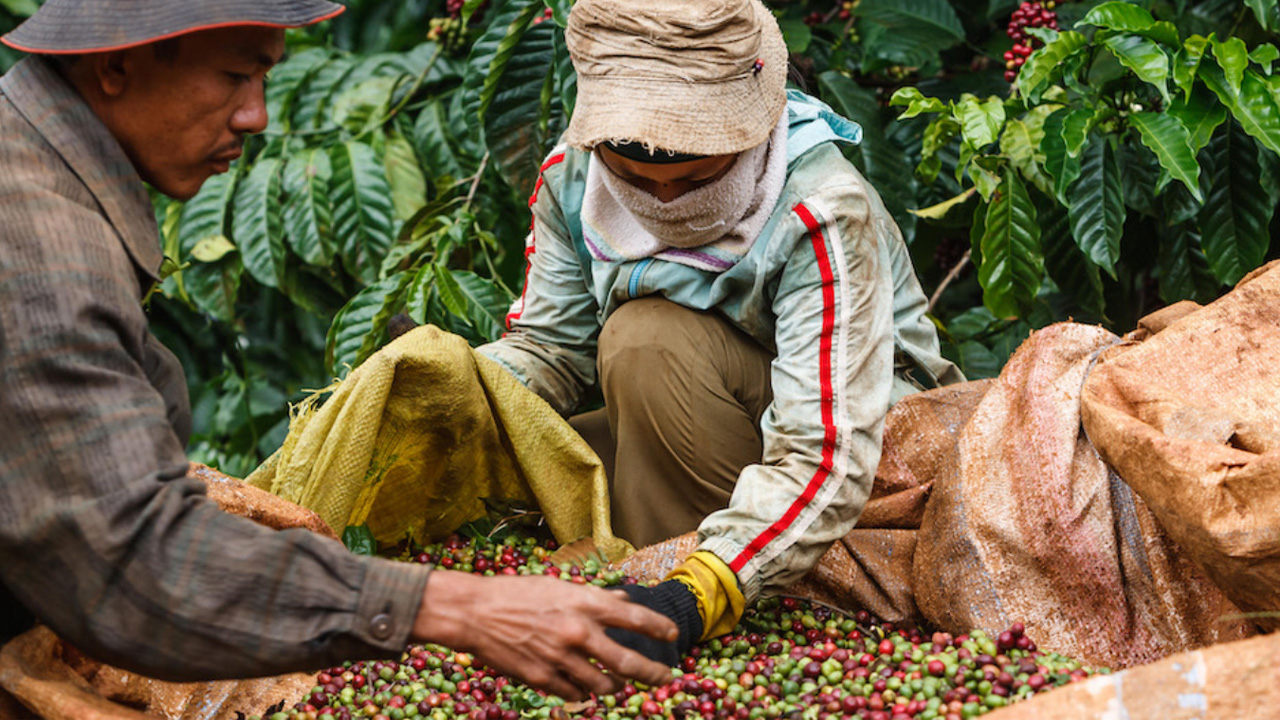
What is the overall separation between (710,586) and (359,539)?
0.70 metres

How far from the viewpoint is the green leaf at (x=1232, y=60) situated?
86.3 inches

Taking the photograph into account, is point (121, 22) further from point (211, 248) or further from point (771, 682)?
point (211, 248)

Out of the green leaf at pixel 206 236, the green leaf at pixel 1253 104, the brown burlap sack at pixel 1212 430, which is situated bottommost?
the green leaf at pixel 206 236

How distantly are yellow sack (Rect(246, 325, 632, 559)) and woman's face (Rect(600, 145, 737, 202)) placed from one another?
0.47 m

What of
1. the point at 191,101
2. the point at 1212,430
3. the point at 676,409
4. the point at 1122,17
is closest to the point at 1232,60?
the point at 1122,17

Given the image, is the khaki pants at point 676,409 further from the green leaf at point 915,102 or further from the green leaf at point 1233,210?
the green leaf at point 1233,210

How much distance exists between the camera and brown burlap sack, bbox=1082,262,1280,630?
161cm

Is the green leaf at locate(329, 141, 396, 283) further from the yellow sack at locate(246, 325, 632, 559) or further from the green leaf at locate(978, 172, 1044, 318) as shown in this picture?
the green leaf at locate(978, 172, 1044, 318)

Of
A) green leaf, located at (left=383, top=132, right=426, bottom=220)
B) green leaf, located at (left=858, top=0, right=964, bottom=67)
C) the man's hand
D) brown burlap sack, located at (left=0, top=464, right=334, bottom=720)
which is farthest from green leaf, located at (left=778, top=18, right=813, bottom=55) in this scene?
the man's hand

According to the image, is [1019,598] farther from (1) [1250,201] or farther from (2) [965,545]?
(1) [1250,201]

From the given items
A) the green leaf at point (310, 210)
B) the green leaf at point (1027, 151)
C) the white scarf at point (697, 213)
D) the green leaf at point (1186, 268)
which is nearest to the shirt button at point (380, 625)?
the white scarf at point (697, 213)

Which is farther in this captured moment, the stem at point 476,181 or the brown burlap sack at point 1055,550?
the stem at point 476,181

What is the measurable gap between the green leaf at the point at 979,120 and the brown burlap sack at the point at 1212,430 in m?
0.53

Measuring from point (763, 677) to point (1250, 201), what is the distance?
1.57m
